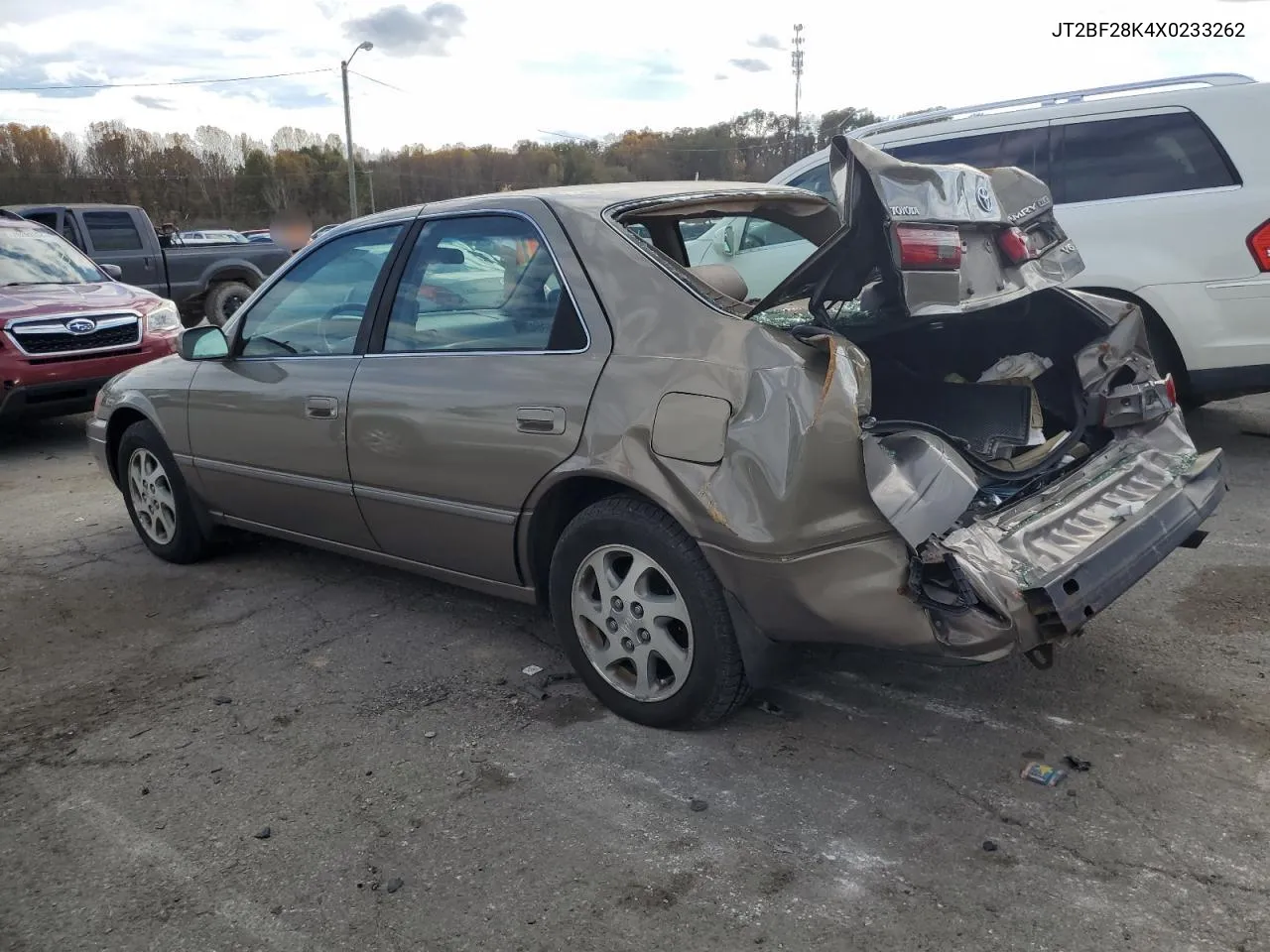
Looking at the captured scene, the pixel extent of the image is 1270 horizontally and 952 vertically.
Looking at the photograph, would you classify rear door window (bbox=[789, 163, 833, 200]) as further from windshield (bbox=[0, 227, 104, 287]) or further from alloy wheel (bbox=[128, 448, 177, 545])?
windshield (bbox=[0, 227, 104, 287])

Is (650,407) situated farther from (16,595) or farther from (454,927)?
(16,595)

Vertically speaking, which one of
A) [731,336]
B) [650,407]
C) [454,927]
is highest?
[731,336]

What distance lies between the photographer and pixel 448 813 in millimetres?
2932

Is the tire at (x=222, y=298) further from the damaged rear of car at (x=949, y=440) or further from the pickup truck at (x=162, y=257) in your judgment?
the damaged rear of car at (x=949, y=440)

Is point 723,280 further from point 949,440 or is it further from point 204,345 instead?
point 204,345

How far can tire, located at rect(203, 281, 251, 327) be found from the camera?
14.4 meters

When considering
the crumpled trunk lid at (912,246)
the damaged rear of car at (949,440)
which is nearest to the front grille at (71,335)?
the damaged rear of car at (949,440)

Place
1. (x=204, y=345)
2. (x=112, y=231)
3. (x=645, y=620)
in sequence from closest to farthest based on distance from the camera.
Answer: (x=645, y=620)
(x=204, y=345)
(x=112, y=231)

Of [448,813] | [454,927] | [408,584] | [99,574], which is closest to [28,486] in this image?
[99,574]

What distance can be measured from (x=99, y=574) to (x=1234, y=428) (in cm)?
680

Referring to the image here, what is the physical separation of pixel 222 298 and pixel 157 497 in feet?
33.1

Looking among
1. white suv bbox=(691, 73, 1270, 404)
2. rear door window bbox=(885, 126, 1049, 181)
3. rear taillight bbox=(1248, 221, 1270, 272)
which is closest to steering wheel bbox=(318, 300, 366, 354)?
white suv bbox=(691, 73, 1270, 404)

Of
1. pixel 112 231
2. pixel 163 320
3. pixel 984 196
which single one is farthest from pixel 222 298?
pixel 984 196

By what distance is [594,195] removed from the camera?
3.63 meters
